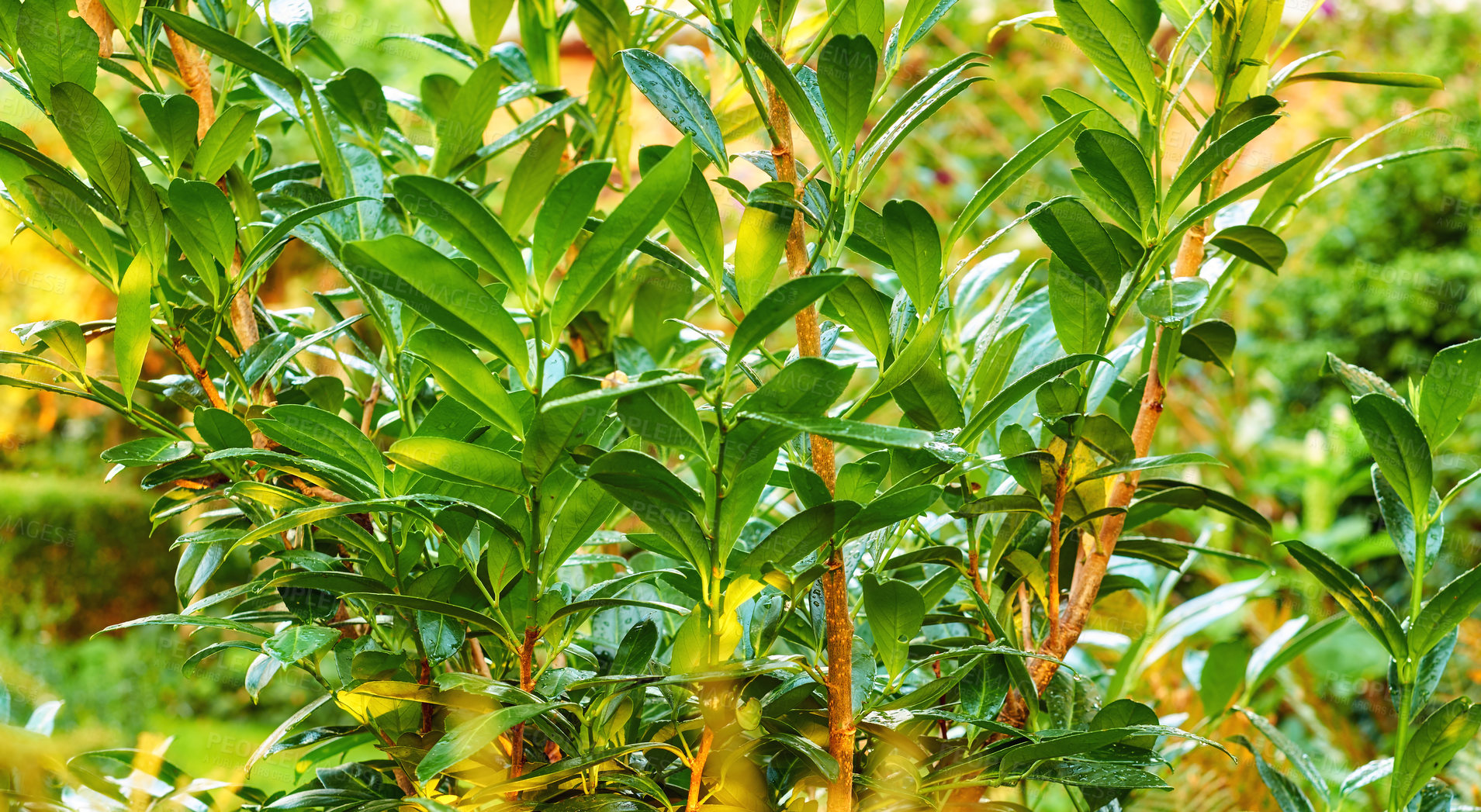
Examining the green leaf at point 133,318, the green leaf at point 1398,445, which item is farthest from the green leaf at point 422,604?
the green leaf at point 1398,445

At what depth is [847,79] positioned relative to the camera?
0.33 meters

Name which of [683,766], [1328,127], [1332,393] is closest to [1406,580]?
[1332,393]

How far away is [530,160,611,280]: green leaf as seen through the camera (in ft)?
0.89

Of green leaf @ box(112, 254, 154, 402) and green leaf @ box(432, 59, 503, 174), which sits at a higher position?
green leaf @ box(432, 59, 503, 174)

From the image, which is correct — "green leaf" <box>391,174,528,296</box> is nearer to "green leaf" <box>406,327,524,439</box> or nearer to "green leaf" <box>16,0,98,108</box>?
"green leaf" <box>406,327,524,439</box>

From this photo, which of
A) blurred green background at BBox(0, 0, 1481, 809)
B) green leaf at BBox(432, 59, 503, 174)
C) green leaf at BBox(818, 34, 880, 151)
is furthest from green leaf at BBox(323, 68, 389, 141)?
blurred green background at BBox(0, 0, 1481, 809)


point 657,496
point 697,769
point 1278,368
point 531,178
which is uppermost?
point 531,178

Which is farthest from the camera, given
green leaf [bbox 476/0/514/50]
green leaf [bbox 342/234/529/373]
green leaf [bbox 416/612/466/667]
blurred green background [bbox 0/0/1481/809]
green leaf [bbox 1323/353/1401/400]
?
blurred green background [bbox 0/0/1481/809]

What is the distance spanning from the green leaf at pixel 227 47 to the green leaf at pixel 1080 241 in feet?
1.00

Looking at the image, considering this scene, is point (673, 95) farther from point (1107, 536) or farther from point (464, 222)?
point (1107, 536)

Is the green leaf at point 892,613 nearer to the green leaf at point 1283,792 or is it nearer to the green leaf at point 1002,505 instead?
the green leaf at point 1002,505

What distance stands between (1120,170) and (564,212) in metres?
0.21

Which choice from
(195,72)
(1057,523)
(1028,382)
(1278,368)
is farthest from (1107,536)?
(1278,368)

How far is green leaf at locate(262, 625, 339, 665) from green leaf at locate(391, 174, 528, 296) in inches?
5.7
